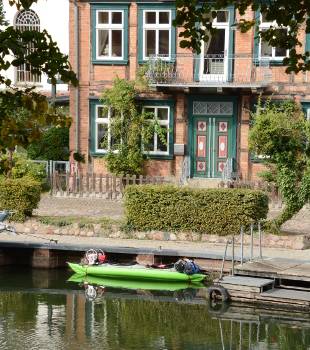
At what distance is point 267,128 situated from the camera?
76.6 ft

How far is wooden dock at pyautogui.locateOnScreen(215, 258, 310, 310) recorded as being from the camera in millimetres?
18297

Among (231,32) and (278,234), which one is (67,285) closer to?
(278,234)

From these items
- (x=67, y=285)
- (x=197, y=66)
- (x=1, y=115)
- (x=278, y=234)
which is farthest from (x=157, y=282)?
(x=1, y=115)

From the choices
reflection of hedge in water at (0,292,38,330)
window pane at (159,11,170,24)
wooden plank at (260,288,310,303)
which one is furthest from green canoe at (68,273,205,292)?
window pane at (159,11,170,24)

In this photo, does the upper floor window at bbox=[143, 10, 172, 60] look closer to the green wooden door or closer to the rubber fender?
the green wooden door

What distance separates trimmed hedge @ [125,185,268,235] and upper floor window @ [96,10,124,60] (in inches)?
348

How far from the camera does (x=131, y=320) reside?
17828mm

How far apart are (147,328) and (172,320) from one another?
0.77 metres

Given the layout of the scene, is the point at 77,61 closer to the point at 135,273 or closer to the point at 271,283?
the point at 135,273

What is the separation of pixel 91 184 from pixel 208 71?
5.82 meters

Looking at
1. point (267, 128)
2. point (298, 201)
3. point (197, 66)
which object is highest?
point (197, 66)

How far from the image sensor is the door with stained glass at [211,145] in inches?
1175

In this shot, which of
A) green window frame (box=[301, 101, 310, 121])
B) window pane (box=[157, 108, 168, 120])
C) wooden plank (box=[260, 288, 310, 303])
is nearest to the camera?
wooden plank (box=[260, 288, 310, 303])

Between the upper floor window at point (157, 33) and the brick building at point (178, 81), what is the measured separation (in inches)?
1.4
